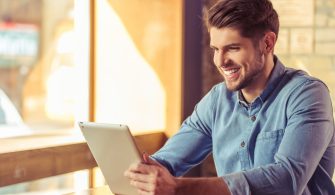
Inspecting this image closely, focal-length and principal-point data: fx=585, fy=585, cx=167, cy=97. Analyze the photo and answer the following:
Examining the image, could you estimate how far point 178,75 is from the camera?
3.56 m

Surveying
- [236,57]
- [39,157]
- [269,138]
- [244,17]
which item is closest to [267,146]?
[269,138]

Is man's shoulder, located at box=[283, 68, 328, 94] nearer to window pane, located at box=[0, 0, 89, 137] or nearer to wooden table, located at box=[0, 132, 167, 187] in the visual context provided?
wooden table, located at box=[0, 132, 167, 187]

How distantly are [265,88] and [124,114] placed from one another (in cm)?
193

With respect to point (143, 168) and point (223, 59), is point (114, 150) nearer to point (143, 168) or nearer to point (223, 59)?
point (143, 168)

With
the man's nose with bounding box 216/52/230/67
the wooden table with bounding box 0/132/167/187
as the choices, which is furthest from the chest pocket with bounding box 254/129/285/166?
the wooden table with bounding box 0/132/167/187

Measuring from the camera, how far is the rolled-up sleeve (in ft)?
5.18

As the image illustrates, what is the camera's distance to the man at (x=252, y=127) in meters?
1.59

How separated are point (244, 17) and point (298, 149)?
1.40 ft

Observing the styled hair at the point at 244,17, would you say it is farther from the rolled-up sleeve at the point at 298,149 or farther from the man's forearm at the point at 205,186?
the man's forearm at the point at 205,186

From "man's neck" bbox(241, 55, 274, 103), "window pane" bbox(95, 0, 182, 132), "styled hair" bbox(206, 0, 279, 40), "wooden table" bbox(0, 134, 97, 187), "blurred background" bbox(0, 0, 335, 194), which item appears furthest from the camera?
"window pane" bbox(95, 0, 182, 132)

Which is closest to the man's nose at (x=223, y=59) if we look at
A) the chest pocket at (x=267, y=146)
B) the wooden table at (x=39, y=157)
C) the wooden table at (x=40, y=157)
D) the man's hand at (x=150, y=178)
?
the chest pocket at (x=267, y=146)

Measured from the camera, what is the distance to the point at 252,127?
1841 millimetres

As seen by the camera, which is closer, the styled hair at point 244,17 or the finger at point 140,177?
the finger at point 140,177

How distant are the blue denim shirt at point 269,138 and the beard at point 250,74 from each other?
0.06m
